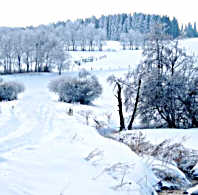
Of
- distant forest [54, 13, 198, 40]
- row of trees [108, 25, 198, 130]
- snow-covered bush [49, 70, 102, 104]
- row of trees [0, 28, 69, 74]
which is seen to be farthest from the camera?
distant forest [54, 13, 198, 40]

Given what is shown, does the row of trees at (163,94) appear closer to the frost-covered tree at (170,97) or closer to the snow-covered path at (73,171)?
the frost-covered tree at (170,97)

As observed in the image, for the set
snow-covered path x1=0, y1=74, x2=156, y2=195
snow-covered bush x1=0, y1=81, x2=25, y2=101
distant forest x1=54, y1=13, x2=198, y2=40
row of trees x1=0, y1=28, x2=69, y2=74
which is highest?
distant forest x1=54, y1=13, x2=198, y2=40

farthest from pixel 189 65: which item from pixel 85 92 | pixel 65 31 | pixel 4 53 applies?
pixel 65 31

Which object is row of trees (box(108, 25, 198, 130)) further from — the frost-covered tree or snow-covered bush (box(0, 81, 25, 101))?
snow-covered bush (box(0, 81, 25, 101))

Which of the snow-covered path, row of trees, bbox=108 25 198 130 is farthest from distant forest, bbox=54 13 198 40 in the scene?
the snow-covered path

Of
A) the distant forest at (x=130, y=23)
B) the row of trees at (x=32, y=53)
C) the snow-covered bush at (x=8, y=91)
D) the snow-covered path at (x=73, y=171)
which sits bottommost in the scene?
the snow-covered bush at (x=8, y=91)

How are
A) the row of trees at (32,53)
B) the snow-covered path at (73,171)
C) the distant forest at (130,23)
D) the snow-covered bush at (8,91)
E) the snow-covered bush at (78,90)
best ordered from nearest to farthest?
the snow-covered path at (73,171) → the snow-covered bush at (78,90) → the snow-covered bush at (8,91) → the row of trees at (32,53) → the distant forest at (130,23)

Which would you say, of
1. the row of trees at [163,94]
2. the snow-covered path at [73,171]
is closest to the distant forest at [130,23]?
the row of trees at [163,94]

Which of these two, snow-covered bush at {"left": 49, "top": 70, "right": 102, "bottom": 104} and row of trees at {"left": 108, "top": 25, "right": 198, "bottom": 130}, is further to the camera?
snow-covered bush at {"left": 49, "top": 70, "right": 102, "bottom": 104}

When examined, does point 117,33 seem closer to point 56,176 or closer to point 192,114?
point 192,114

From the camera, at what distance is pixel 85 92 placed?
3472cm

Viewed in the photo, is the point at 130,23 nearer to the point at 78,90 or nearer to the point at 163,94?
the point at 78,90

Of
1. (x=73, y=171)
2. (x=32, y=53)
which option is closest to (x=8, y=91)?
(x=32, y=53)

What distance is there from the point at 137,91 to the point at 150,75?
4.78 ft
